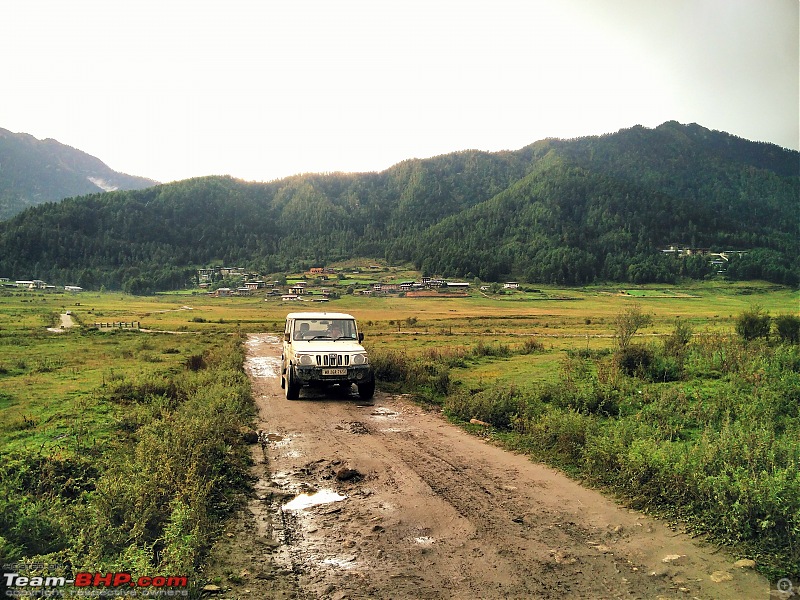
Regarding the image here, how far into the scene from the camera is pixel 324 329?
1709 centimetres

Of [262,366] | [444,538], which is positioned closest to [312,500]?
[444,538]

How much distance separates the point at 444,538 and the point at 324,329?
11.5 m

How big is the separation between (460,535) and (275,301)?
103 m

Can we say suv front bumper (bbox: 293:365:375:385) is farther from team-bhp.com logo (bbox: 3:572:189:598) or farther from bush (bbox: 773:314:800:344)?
bush (bbox: 773:314:800:344)

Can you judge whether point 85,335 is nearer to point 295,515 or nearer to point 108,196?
point 295,515

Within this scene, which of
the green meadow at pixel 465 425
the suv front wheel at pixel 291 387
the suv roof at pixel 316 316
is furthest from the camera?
the suv roof at pixel 316 316

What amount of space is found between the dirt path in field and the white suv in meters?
4.82

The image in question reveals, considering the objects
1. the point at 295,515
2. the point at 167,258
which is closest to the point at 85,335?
the point at 295,515

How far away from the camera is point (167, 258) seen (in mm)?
174875

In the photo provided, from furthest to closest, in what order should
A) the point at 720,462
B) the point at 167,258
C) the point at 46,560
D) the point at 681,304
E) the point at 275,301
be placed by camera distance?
the point at 167,258, the point at 275,301, the point at 681,304, the point at 720,462, the point at 46,560

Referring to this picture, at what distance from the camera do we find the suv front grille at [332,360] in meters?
15.0

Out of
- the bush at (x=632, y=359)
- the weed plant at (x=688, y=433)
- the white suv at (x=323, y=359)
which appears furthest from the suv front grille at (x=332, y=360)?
the bush at (x=632, y=359)

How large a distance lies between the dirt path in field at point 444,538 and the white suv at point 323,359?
15.8 feet

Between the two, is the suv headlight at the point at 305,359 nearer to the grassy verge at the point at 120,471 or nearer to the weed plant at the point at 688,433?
the grassy verge at the point at 120,471
